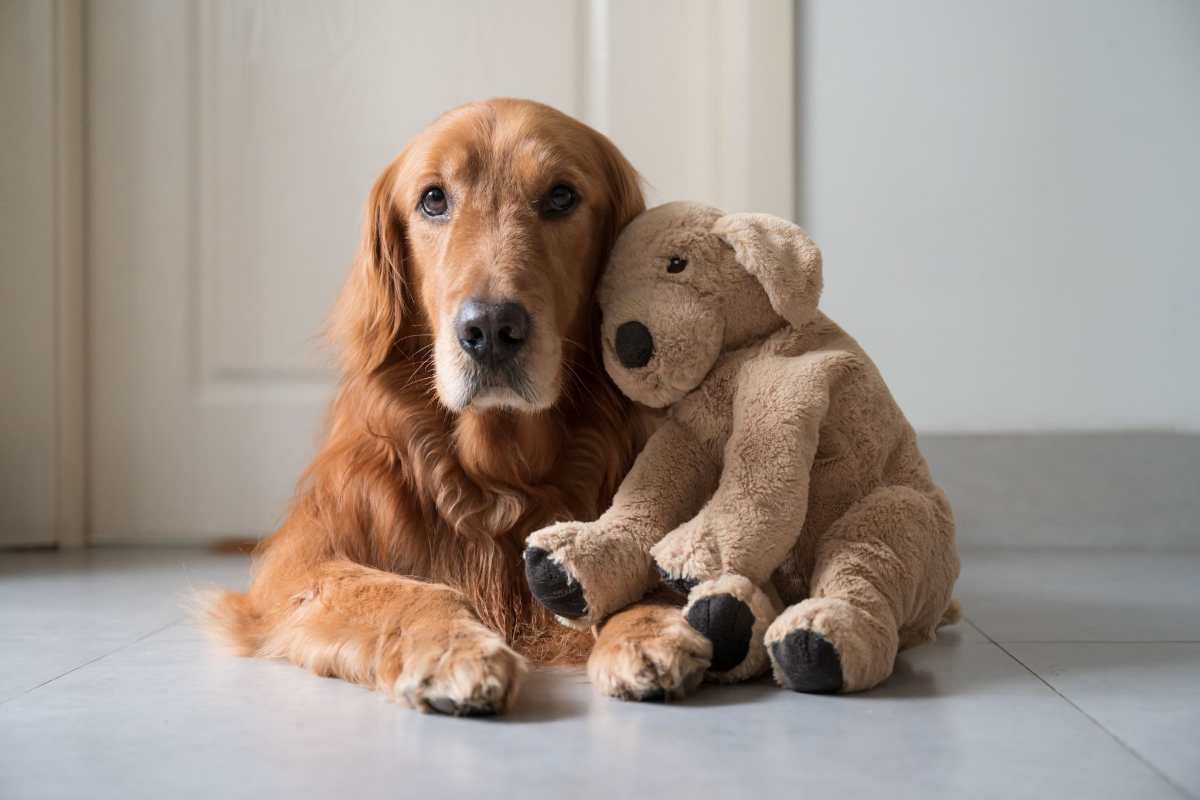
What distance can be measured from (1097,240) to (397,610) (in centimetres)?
209

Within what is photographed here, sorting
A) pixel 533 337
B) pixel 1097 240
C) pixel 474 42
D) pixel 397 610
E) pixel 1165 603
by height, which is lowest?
pixel 1165 603

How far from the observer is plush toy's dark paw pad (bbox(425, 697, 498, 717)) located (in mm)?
1158

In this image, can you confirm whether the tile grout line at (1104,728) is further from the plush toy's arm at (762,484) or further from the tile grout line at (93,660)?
the tile grout line at (93,660)

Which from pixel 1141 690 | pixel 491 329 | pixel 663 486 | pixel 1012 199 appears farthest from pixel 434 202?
pixel 1012 199

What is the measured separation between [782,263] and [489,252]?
1.29 ft

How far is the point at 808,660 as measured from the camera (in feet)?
3.95

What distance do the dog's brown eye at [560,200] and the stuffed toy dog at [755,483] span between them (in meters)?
0.11

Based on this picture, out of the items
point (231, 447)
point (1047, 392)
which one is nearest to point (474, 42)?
point (231, 447)

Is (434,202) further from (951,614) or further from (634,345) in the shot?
(951,614)

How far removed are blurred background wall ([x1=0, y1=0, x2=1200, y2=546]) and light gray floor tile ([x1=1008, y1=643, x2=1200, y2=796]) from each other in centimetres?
120

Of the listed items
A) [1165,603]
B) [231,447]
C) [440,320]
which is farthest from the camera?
[231,447]

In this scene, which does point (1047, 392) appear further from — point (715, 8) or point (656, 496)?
point (656, 496)

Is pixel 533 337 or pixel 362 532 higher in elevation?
pixel 533 337

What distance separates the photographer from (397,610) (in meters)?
1.34
